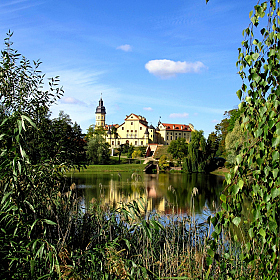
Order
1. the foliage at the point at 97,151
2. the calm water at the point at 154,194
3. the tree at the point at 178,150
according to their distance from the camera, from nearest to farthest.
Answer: the calm water at the point at 154,194
the foliage at the point at 97,151
the tree at the point at 178,150

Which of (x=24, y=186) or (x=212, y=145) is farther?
(x=212, y=145)

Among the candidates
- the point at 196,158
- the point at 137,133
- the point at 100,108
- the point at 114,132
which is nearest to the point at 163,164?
the point at 196,158

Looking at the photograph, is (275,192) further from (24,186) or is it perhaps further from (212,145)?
(212,145)

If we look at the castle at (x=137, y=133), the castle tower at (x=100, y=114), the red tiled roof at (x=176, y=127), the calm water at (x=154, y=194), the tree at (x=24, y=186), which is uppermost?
the castle tower at (x=100, y=114)

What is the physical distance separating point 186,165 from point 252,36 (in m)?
38.3

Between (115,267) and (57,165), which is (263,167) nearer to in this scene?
(115,267)

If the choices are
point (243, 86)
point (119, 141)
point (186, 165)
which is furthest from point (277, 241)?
point (119, 141)

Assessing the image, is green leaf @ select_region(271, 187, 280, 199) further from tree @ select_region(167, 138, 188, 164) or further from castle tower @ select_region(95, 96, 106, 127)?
castle tower @ select_region(95, 96, 106, 127)

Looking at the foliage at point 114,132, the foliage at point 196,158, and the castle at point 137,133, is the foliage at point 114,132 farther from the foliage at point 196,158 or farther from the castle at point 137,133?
the foliage at point 196,158

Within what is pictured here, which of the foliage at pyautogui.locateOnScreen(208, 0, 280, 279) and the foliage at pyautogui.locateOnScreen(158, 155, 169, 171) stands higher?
the foliage at pyautogui.locateOnScreen(208, 0, 280, 279)

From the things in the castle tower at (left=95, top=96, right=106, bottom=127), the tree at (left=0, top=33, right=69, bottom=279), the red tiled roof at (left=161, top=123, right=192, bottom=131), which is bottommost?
the tree at (left=0, top=33, right=69, bottom=279)

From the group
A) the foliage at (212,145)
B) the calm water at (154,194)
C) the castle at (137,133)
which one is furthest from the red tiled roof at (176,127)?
the calm water at (154,194)

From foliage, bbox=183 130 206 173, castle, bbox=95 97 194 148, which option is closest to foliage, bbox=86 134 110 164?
foliage, bbox=183 130 206 173

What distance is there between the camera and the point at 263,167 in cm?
→ 183
